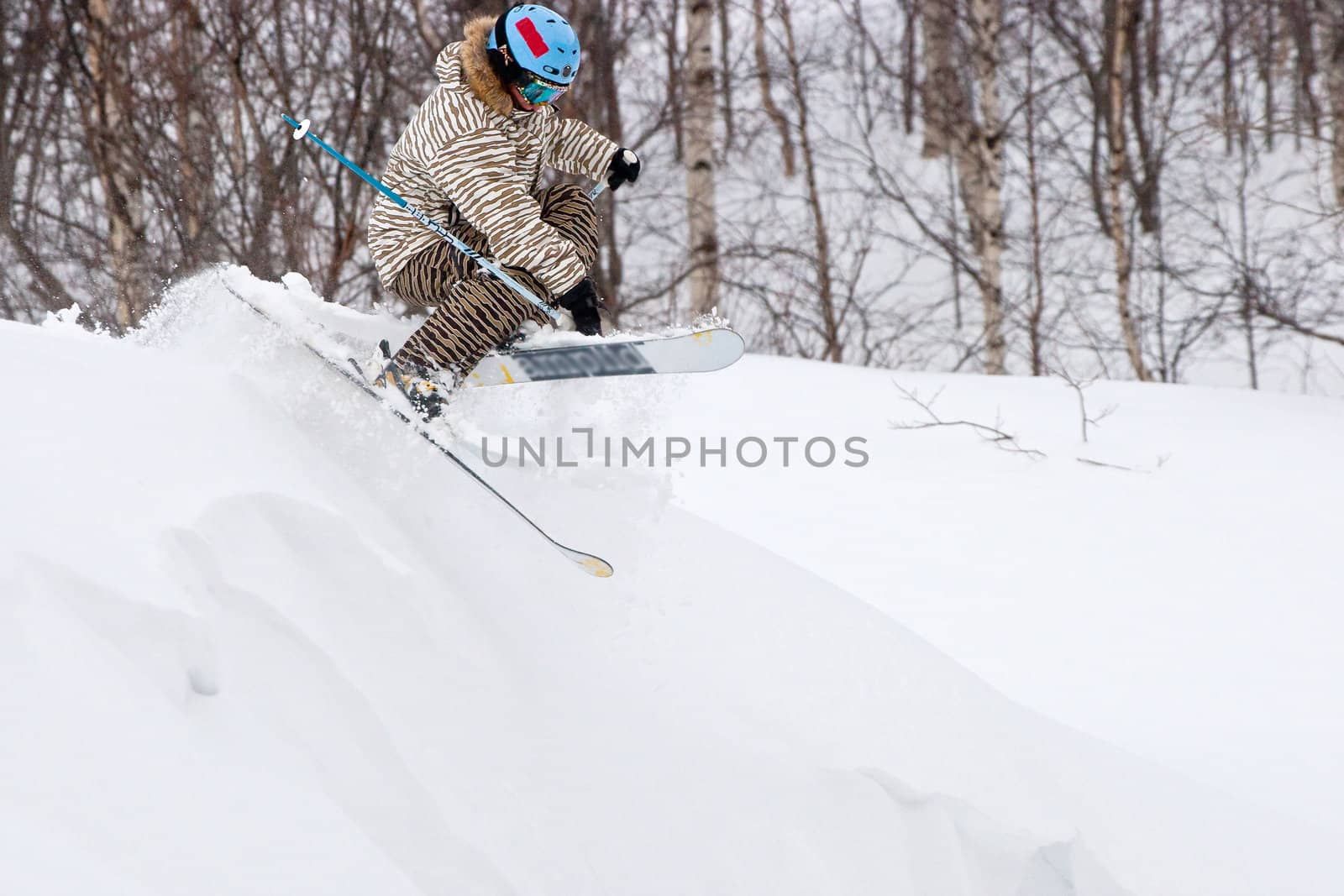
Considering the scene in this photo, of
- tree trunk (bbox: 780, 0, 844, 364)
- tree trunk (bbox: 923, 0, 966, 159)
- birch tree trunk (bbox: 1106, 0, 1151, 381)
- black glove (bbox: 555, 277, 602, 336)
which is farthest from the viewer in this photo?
tree trunk (bbox: 780, 0, 844, 364)

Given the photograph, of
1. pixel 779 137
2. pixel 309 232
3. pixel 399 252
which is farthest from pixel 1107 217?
pixel 399 252

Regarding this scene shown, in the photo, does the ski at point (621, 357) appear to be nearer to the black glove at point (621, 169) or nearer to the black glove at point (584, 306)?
the black glove at point (584, 306)

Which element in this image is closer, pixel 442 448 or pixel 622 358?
pixel 442 448

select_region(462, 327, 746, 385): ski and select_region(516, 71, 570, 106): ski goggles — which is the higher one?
select_region(516, 71, 570, 106): ski goggles

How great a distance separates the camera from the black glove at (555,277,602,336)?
316cm

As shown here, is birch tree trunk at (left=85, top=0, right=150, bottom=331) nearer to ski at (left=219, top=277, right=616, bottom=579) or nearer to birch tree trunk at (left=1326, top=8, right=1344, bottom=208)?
ski at (left=219, top=277, right=616, bottom=579)

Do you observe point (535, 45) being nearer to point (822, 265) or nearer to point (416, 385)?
point (416, 385)

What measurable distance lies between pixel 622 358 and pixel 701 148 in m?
5.60

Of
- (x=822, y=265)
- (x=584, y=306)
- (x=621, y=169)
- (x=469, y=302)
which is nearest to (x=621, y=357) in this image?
(x=584, y=306)

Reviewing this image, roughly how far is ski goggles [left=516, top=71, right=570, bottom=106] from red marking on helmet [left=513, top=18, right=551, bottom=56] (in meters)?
0.06

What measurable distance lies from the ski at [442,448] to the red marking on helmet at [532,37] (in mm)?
995

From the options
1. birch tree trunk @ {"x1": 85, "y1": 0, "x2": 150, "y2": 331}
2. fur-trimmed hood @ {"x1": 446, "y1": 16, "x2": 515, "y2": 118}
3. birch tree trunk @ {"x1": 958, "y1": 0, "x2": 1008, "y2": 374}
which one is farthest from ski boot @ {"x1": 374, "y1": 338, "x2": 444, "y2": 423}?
birch tree trunk @ {"x1": 958, "y1": 0, "x2": 1008, "y2": 374}

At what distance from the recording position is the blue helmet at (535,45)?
9.16ft

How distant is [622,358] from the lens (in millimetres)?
3246
